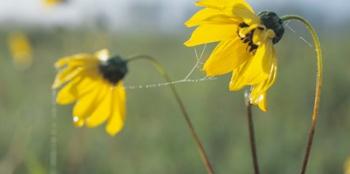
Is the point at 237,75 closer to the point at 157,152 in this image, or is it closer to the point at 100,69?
the point at 100,69

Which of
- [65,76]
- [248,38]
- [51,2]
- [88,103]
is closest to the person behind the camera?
[248,38]

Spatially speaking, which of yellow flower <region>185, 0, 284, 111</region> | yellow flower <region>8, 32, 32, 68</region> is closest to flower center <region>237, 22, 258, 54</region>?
yellow flower <region>185, 0, 284, 111</region>

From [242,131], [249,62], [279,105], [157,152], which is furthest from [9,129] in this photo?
[249,62]

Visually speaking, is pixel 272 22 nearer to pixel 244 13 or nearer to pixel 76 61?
pixel 244 13

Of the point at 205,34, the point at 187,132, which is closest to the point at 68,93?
the point at 205,34

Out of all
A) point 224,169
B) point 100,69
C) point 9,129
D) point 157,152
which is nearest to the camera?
point 100,69

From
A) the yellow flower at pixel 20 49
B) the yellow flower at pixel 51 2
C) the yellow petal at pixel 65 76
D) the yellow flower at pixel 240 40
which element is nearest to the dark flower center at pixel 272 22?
the yellow flower at pixel 240 40

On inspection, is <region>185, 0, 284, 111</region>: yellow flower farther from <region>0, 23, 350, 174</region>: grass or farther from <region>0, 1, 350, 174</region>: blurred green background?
<region>0, 23, 350, 174</region>: grass
